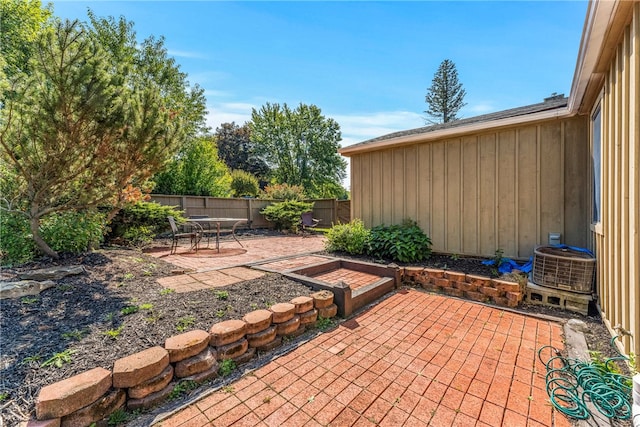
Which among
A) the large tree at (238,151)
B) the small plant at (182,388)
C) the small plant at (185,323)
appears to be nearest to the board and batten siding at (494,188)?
the small plant at (185,323)

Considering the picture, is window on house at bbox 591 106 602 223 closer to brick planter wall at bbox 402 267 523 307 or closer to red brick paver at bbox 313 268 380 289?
brick planter wall at bbox 402 267 523 307

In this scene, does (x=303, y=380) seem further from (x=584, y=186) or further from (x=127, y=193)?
(x=584, y=186)

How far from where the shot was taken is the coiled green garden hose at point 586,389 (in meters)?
1.67

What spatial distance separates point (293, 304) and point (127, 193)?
12.2 feet

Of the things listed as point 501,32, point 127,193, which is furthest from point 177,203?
point 501,32

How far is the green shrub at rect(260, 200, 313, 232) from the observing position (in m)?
11.3

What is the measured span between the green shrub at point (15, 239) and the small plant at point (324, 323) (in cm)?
407

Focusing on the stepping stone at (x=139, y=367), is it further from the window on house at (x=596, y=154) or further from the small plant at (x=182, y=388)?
the window on house at (x=596, y=154)

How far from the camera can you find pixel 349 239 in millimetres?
5480

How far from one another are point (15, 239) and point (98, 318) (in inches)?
106

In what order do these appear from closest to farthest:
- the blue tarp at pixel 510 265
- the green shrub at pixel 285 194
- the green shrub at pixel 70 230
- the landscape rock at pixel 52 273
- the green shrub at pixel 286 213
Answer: the landscape rock at pixel 52 273, the green shrub at pixel 70 230, the blue tarp at pixel 510 265, the green shrub at pixel 286 213, the green shrub at pixel 285 194

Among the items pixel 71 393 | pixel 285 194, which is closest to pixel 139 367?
pixel 71 393

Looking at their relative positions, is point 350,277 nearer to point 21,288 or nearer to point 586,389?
point 586,389

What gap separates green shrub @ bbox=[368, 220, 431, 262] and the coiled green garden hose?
2.65 metres
